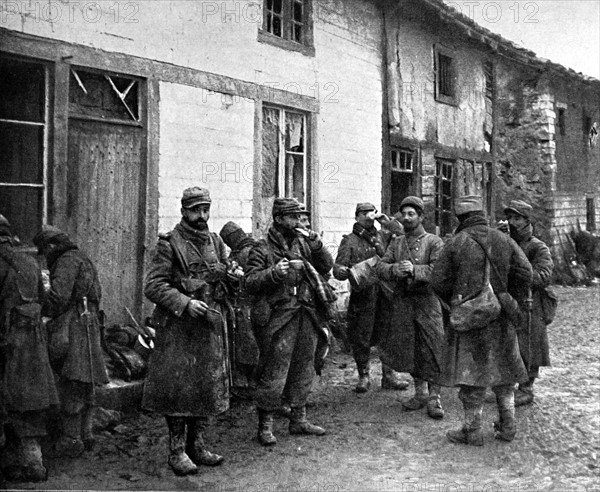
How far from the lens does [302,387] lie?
5.36 meters

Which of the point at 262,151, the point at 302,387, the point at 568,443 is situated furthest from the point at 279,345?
the point at 262,151

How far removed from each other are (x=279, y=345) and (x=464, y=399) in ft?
5.13

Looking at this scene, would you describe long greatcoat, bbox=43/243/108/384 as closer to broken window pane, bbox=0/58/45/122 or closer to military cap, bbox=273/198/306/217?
military cap, bbox=273/198/306/217

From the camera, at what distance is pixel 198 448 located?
Result: 474cm

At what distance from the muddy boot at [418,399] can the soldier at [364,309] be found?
0.65 m

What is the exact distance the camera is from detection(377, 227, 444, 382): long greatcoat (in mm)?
6129

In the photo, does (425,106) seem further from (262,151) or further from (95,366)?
(95,366)

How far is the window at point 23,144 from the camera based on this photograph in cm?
586

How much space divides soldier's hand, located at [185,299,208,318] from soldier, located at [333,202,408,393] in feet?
8.69

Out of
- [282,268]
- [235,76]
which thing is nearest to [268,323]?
[282,268]

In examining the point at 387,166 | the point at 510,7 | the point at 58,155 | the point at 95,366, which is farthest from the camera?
the point at 387,166

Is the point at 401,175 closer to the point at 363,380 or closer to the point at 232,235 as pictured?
the point at 232,235

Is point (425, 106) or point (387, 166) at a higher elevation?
point (425, 106)

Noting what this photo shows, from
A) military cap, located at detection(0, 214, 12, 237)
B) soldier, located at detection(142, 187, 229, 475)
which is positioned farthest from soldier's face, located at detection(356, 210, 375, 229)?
military cap, located at detection(0, 214, 12, 237)
